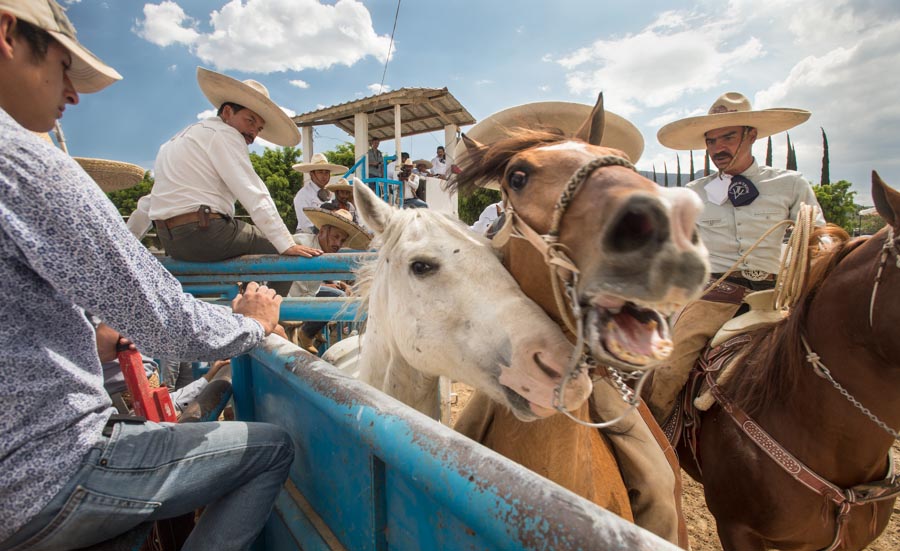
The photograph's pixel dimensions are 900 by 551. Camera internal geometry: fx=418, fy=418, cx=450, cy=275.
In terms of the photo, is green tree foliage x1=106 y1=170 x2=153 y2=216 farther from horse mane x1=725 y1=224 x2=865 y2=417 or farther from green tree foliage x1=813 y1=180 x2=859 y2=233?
green tree foliage x1=813 y1=180 x2=859 y2=233

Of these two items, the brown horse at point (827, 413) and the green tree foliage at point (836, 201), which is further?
the green tree foliage at point (836, 201)

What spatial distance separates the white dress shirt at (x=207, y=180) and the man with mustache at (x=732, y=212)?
2.84 metres

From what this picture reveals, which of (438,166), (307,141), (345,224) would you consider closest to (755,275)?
(345,224)

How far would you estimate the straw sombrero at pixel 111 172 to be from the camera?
10.0 feet

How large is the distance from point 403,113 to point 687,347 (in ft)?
32.2

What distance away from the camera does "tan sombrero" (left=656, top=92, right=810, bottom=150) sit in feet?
10.3

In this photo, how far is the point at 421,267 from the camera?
54.6 inches

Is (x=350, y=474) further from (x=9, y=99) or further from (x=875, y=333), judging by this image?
(x=875, y=333)

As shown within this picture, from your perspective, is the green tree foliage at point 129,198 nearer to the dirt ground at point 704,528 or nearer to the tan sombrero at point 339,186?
the tan sombrero at point 339,186

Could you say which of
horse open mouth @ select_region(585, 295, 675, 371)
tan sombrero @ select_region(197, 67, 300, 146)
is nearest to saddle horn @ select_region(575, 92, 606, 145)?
horse open mouth @ select_region(585, 295, 675, 371)

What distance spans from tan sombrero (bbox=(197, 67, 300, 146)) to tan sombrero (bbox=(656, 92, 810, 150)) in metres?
3.25

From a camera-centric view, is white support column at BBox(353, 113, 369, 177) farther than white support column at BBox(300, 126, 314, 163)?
No

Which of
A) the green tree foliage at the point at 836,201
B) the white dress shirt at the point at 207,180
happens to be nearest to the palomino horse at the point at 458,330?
the white dress shirt at the point at 207,180

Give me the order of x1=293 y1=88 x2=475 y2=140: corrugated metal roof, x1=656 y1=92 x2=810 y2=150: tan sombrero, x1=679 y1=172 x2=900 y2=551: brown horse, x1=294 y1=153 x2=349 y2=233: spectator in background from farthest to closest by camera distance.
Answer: x1=293 y1=88 x2=475 y2=140: corrugated metal roof, x1=294 y1=153 x2=349 y2=233: spectator in background, x1=656 y1=92 x2=810 y2=150: tan sombrero, x1=679 y1=172 x2=900 y2=551: brown horse
